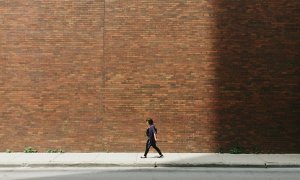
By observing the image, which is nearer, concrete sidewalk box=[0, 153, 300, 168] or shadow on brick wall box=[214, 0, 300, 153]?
concrete sidewalk box=[0, 153, 300, 168]

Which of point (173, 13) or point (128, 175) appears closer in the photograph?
point (128, 175)

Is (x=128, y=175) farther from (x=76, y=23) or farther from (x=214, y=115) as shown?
(x=76, y=23)

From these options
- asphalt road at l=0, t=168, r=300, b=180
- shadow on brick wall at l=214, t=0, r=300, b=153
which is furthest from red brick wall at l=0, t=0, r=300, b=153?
asphalt road at l=0, t=168, r=300, b=180

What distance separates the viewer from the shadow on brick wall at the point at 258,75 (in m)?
16.8

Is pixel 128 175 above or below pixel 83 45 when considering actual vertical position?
below

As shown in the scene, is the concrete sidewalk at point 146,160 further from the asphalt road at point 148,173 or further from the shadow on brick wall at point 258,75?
the shadow on brick wall at point 258,75

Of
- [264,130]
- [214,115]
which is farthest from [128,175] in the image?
[264,130]

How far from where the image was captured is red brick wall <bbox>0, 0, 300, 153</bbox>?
16812 millimetres

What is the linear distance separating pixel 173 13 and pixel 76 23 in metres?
4.00

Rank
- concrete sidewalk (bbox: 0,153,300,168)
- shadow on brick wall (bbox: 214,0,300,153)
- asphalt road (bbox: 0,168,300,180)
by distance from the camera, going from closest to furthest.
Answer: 1. asphalt road (bbox: 0,168,300,180)
2. concrete sidewalk (bbox: 0,153,300,168)
3. shadow on brick wall (bbox: 214,0,300,153)

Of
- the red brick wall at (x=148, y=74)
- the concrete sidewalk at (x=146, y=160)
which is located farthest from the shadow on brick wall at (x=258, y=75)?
the concrete sidewalk at (x=146, y=160)

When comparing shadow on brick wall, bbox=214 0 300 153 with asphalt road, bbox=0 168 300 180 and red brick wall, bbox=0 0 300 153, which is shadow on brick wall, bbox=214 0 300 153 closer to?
red brick wall, bbox=0 0 300 153

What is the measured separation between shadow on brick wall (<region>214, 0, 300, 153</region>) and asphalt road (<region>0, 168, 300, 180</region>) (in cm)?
360

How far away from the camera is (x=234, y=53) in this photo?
17000 mm
